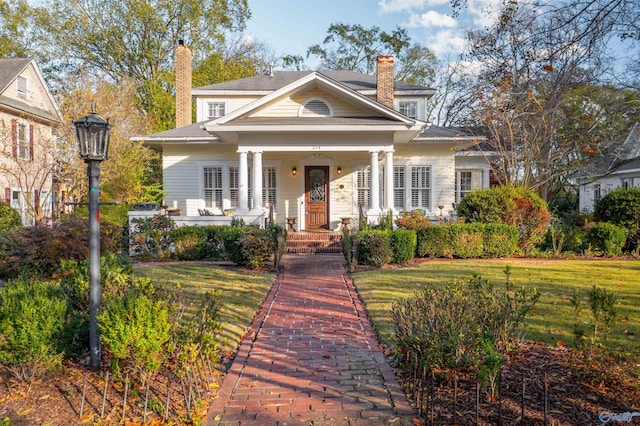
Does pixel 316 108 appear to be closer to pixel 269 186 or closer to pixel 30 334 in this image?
pixel 269 186

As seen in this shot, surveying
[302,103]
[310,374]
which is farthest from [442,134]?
[310,374]

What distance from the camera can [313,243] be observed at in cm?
1557

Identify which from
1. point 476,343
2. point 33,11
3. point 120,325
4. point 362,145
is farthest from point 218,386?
point 33,11

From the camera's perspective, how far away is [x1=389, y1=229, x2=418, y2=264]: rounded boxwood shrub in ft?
41.3

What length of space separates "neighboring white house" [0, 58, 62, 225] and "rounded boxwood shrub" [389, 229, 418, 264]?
50.5 feet

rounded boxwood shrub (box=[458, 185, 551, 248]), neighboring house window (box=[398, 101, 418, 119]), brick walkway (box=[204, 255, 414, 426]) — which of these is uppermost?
neighboring house window (box=[398, 101, 418, 119])

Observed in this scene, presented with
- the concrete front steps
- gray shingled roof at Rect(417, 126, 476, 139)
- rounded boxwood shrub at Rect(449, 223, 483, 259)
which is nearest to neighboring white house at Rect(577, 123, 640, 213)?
gray shingled roof at Rect(417, 126, 476, 139)

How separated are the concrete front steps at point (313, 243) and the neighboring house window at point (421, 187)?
4.48 metres

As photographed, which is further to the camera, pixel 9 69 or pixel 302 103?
pixel 9 69

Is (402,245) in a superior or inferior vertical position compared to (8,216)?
inferior

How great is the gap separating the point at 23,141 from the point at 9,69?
455cm

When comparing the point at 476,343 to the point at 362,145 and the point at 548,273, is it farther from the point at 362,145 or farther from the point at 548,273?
the point at 362,145

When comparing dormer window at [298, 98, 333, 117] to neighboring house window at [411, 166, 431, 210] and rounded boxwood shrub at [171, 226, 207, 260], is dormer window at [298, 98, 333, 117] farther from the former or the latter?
rounded boxwood shrub at [171, 226, 207, 260]

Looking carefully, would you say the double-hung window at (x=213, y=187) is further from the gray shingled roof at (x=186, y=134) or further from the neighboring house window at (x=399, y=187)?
the neighboring house window at (x=399, y=187)
